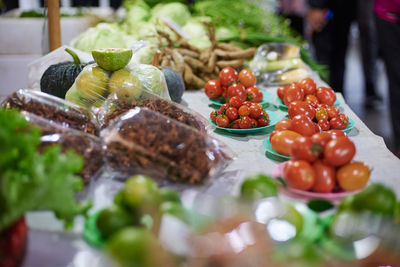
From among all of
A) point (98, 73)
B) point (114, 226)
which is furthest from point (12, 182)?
point (98, 73)

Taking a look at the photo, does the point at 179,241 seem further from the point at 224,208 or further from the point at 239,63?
the point at 239,63

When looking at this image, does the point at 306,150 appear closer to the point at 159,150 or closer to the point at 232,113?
the point at 159,150

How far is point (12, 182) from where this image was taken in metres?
0.91

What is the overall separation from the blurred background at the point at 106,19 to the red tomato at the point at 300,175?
5.78ft

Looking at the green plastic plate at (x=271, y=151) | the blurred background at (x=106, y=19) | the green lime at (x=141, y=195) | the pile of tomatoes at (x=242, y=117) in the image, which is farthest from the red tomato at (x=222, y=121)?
the blurred background at (x=106, y=19)

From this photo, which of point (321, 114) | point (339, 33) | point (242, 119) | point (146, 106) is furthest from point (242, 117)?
point (339, 33)

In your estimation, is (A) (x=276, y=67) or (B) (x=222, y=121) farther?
(A) (x=276, y=67)

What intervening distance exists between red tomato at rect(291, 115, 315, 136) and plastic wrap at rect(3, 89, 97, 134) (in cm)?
75

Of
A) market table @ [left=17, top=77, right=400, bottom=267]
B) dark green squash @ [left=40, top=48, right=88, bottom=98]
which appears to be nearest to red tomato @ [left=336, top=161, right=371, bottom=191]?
market table @ [left=17, top=77, right=400, bottom=267]

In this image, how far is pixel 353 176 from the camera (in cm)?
122

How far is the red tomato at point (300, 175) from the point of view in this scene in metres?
1.22

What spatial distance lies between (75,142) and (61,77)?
0.80 meters

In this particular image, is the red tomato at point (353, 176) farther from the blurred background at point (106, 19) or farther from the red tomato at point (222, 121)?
the blurred background at point (106, 19)

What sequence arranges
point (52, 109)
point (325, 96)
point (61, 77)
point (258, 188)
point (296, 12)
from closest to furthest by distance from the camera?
1. point (258, 188)
2. point (52, 109)
3. point (61, 77)
4. point (325, 96)
5. point (296, 12)
